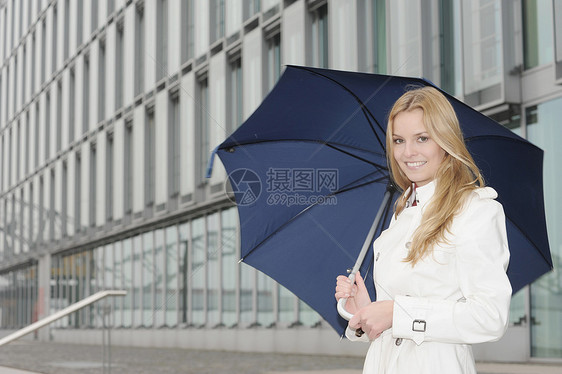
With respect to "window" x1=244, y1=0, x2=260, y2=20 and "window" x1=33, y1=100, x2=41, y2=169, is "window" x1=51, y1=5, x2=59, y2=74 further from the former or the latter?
"window" x1=244, y1=0, x2=260, y2=20

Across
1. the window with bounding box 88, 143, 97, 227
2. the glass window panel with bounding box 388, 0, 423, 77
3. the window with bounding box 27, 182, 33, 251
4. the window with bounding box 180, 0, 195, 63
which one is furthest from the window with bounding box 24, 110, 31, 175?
the glass window panel with bounding box 388, 0, 423, 77

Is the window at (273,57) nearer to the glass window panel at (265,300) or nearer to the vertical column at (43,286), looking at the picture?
the glass window panel at (265,300)

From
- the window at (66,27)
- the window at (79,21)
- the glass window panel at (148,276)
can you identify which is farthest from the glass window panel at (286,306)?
the window at (66,27)

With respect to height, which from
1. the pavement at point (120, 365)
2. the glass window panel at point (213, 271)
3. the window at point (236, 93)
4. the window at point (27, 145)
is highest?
the window at point (27, 145)

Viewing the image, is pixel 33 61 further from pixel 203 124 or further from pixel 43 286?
pixel 203 124

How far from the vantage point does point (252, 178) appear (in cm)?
366

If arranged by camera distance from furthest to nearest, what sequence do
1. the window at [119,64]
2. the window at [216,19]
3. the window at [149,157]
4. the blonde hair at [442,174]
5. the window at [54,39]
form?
the window at [54,39] < the window at [119,64] < the window at [149,157] < the window at [216,19] < the blonde hair at [442,174]

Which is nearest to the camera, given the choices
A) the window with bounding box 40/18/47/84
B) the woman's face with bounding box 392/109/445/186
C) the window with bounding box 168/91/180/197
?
the woman's face with bounding box 392/109/445/186

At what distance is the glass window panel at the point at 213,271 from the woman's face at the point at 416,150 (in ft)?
64.1

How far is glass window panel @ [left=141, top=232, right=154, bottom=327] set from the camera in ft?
81.9

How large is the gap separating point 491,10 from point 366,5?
3.98 m

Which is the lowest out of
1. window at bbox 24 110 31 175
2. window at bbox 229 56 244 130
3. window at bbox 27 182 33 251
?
window at bbox 27 182 33 251

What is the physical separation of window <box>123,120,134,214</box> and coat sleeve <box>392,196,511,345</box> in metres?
25.8

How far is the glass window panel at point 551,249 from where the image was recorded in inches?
439
